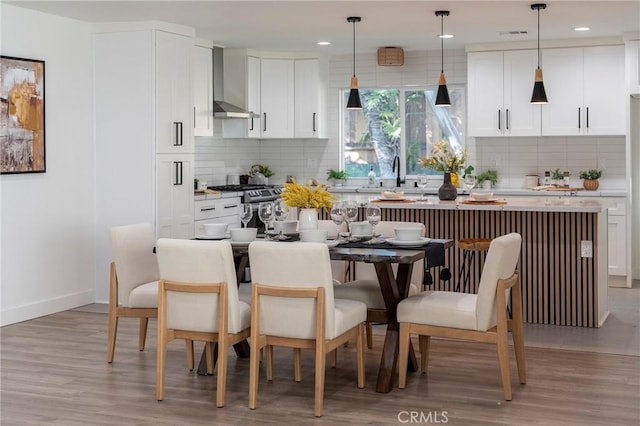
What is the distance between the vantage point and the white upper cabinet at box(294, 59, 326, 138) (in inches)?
359

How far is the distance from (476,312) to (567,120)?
4615 millimetres

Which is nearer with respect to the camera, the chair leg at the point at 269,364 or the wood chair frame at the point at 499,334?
the wood chair frame at the point at 499,334

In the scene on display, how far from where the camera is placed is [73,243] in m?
7.00

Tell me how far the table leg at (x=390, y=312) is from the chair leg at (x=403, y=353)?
4cm

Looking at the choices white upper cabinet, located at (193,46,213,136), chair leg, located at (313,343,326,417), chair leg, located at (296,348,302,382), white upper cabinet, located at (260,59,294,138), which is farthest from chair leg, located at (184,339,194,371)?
white upper cabinet, located at (260,59,294,138)

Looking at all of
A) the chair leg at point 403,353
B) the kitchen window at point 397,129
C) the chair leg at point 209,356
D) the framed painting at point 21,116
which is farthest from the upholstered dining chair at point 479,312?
the kitchen window at point 397,129

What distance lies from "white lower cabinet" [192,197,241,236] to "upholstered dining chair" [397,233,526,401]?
3.40 meters

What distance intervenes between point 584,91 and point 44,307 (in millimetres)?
5443

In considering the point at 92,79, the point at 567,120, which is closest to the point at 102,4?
the point at 92,79

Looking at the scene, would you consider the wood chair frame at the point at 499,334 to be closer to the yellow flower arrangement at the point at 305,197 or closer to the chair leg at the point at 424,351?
the chair leg at the point at 424,351

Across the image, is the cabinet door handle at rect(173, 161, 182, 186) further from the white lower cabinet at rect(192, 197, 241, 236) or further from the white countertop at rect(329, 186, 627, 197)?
the white countertop at rect(329, 186, 627, 197)

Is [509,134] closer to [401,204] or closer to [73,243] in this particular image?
[401,204]

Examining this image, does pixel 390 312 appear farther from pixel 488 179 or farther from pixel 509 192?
pixel 488 179

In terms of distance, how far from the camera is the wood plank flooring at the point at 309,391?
4.11 meters
